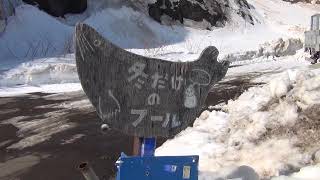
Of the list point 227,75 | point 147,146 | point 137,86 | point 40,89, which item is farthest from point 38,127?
point 227,75

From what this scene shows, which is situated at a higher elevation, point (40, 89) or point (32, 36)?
point (32, 36)

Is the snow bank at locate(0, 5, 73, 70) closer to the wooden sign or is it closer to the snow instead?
the snow

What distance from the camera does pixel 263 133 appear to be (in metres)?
6.29

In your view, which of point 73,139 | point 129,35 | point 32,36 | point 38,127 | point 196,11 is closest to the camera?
point 73,139

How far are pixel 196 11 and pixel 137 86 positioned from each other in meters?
26.0

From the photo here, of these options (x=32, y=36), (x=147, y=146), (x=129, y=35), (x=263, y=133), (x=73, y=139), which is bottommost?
(x=73, y=139)

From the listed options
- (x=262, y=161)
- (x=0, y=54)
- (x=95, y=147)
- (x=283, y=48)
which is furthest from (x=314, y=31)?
(x=262, y=161)

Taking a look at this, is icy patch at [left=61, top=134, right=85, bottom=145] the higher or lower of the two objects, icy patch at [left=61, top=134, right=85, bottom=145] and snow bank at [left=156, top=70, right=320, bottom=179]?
the lower

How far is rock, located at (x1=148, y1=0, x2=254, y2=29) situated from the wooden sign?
2372cm

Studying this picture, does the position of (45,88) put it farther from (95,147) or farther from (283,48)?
(283,48)

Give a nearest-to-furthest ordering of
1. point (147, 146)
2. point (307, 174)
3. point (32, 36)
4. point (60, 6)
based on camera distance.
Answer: point (147, 146), point (307, 174), point (32, 36), point (60, 6)

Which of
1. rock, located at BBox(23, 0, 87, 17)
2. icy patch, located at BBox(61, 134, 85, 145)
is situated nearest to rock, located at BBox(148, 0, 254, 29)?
rock, located at BBox(23, 0, 87, 17)

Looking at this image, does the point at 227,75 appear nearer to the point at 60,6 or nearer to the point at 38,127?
the point at 38,127

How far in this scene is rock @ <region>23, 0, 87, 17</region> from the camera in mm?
22938
